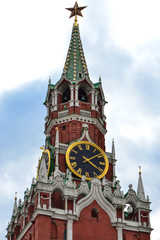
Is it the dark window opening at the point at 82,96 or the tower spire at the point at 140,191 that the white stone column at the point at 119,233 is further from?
the dark window opening at the point at 82,96

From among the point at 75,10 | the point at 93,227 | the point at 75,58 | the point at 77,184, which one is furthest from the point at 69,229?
the point at 75,10

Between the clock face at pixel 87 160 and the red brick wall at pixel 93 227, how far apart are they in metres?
3.25

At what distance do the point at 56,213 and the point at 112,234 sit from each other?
456 cm

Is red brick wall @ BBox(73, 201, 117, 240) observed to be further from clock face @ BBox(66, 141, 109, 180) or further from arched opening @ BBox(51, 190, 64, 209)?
clock face @ BBox(66, 141, 109, 180)

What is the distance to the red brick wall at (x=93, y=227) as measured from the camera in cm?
4903

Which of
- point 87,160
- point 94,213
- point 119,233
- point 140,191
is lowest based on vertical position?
point 119,233

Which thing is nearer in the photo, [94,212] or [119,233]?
[119,233]

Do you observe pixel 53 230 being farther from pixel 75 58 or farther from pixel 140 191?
pixel 75 58

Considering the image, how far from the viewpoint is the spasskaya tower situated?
49219mm

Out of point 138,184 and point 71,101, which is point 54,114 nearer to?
point 71,101

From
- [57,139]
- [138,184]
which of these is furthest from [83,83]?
[138,184]

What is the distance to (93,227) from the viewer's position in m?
49.8

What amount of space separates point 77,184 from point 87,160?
231 cm

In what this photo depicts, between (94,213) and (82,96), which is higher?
(82,96)
